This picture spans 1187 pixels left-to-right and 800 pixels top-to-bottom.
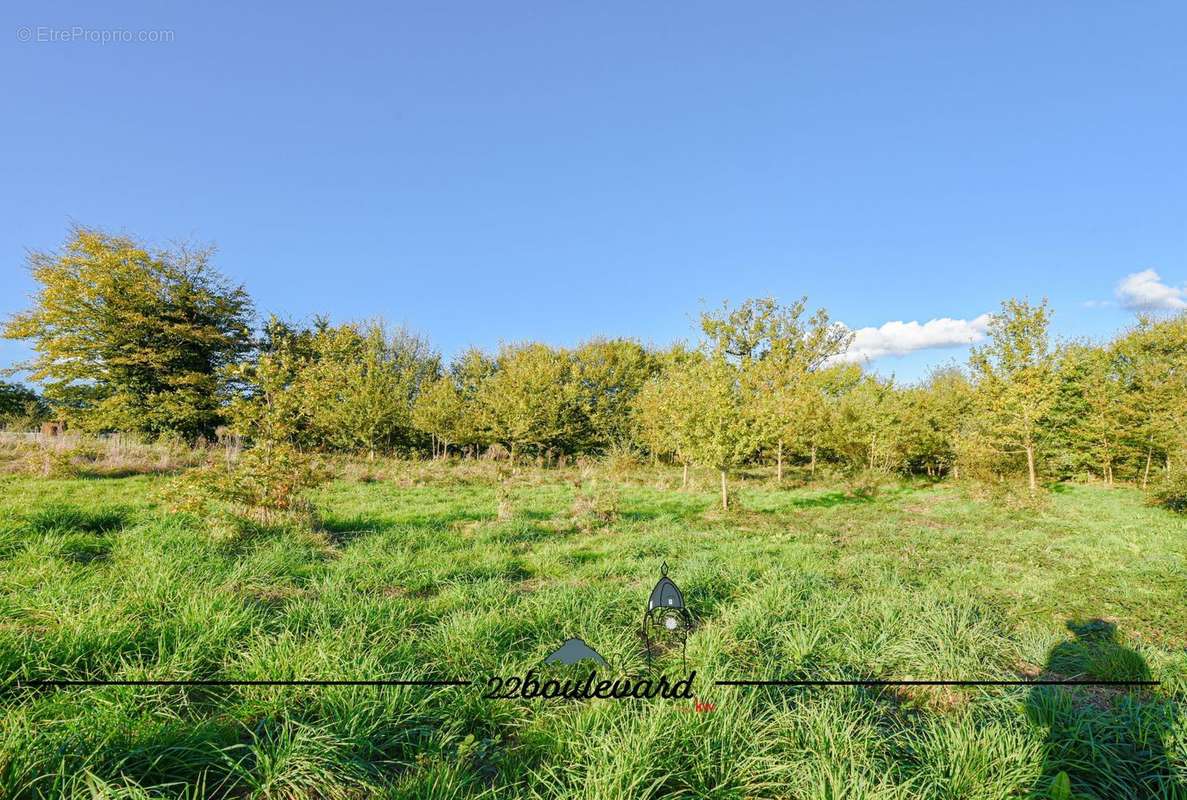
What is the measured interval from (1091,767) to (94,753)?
18.6 ft

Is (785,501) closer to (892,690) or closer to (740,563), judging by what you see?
(740,563)

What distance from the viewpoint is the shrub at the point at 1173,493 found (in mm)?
11789

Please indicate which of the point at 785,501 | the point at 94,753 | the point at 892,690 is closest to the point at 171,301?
the point at 94,753

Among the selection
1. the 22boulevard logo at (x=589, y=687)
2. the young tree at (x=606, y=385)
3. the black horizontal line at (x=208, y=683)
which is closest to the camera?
the black horizontal line at (x=208, y=683)

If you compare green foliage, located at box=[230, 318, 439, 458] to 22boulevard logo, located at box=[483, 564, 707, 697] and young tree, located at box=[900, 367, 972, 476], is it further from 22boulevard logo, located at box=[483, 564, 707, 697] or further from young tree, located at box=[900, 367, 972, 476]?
young tree, located at box=[900, 367, 972, 476]

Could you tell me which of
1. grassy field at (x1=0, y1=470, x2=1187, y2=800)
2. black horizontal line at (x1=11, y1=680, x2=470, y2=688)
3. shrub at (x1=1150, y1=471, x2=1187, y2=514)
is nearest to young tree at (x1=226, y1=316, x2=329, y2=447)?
grassy field at (x1=0, y1=470, x2=1187, y2=800)

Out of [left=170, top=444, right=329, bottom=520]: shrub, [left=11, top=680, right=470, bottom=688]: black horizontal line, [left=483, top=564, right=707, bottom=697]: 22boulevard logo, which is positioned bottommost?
[left=483, top=564, right=707, bottom=697]: 22boulevard logo

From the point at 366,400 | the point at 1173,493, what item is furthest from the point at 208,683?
the point at 366,400

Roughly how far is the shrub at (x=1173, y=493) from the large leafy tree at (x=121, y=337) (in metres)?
32.5

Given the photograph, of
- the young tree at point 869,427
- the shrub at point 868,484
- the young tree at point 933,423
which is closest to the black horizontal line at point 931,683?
the shrub at point 868,484

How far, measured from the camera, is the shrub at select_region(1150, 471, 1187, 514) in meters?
11.8

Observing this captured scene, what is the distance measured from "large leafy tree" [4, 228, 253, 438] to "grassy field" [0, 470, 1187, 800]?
726 inches

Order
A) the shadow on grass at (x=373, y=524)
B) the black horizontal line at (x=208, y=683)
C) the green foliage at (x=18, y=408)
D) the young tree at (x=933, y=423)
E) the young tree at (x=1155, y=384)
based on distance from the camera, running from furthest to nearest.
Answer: the young tree at (x=933, y=423), the green foliage at (x=18, y=408), the young tree at (x=1155, y=384), the shadow on grass at (x=373, y=524), the black horizontal line at (x=208, y=683)

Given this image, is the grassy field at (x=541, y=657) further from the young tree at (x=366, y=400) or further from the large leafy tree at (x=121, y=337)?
the large leafy tree at (x=121, y=337)
